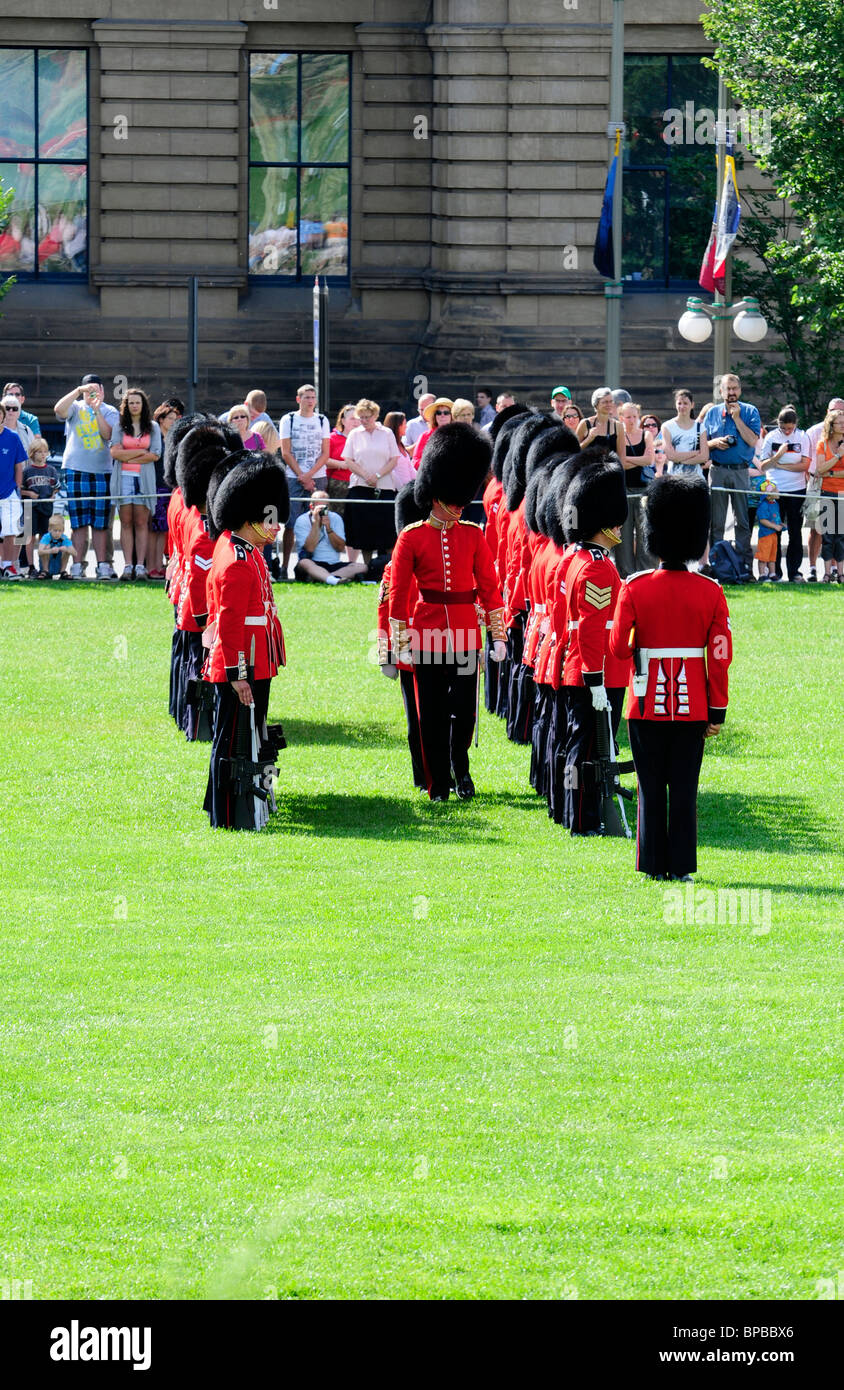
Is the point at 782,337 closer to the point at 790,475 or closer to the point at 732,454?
the point at 790,475

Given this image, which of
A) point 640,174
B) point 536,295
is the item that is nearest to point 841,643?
point 536,295

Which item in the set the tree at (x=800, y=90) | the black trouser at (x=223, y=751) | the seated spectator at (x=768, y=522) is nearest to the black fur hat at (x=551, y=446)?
the black trouser at (x=223, y=751)

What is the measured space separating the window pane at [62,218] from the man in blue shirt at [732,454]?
1320 cm

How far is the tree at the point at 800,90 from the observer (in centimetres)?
2586

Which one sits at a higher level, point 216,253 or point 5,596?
point 216,253

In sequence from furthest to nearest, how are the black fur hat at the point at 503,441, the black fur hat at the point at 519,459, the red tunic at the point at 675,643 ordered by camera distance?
the black fur hat at the point at 503,441
the black fur hat at the point at 519,459
the red tunic at the point at 675,643

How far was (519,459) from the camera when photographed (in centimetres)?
1454

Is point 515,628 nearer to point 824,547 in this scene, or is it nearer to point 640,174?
point 824,547

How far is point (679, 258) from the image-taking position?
32406 millimetres

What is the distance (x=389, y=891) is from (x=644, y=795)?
4.00 ft

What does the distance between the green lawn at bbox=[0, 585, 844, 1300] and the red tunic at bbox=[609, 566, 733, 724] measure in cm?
82

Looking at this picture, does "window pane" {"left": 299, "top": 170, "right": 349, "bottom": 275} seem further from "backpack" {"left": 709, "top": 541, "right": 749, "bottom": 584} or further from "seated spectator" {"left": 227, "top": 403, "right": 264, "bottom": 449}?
"backpack" {"left": 709, "top": 541, "right": 749, "bottom": 584}

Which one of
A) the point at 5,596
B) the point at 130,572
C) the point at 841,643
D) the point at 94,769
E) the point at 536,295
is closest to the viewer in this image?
the point at 94,769

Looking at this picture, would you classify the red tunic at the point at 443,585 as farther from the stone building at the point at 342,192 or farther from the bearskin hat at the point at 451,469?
the stone building at the point at 342,192
